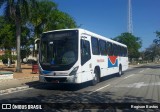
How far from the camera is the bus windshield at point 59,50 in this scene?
1520 cm

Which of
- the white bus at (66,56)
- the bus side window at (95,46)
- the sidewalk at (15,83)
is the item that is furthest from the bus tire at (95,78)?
the sidewalk at (15,83)

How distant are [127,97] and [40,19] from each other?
32.5 m

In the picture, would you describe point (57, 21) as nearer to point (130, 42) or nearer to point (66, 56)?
point (66, 56)

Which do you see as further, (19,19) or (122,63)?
(19,19)

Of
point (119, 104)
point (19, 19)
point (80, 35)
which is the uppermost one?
point (19, 19)

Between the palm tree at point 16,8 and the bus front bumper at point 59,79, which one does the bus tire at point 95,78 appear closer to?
the bus front bumper at point 59,79

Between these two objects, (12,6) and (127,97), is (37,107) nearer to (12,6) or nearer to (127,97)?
(127,97)

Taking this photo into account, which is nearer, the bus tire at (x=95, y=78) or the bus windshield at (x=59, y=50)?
the bus windshield at (x=59, y=50)

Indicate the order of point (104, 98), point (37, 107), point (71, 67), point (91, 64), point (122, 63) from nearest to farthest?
point (37, 107) < point (104, 98) < point (71, 67) < point (91, 64) < point (122, 63)

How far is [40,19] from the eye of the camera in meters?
43.4

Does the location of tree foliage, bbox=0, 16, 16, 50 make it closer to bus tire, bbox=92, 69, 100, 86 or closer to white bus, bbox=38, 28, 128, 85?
bus tire, bbox=92, 69, 100, 86

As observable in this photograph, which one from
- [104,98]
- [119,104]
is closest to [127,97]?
[104,98]

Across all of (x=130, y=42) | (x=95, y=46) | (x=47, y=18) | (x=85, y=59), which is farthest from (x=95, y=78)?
(x=130, y=42)

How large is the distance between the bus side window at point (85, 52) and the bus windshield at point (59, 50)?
542 millimetres
